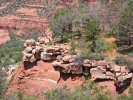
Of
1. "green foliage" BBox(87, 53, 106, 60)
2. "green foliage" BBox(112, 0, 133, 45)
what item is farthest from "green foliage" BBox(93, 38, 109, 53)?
"green foliage" BBox(87, 53, 106, 60)

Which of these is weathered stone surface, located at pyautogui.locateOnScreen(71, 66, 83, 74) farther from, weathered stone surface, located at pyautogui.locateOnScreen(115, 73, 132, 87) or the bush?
weathered stone surface, located at pyautogui.locateOnScreen(115, 73, 132, 87)

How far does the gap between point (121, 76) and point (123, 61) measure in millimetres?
1801

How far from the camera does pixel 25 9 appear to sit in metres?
114

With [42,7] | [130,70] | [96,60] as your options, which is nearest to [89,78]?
→ [96,60]

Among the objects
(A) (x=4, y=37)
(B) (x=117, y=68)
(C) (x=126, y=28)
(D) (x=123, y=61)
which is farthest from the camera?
(A) (x=4, y=37)

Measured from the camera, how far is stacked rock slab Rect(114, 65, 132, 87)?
20.8 meters

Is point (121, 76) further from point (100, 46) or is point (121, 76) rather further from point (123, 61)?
point (100, 46)

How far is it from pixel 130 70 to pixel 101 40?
6.10 meters

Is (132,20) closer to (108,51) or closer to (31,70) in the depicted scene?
(108,51)

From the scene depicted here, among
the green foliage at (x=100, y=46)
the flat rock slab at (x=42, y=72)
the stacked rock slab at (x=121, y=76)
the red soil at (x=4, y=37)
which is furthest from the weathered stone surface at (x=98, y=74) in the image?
the red soil at (x=4, y=37)

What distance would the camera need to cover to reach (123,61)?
22.3m

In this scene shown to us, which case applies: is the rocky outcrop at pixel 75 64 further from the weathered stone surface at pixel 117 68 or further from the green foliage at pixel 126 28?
the green foliage at pixel 126 28

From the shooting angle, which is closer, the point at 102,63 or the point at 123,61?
the point at 123,61

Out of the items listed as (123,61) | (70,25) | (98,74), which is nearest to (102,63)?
(98,74)
